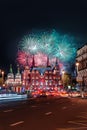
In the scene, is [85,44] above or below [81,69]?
above

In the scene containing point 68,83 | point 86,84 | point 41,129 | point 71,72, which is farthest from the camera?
point 71,72

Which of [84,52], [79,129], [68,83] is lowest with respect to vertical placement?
[79,129]

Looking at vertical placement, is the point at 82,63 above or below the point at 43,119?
above

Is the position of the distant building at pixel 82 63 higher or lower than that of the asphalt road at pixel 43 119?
higher

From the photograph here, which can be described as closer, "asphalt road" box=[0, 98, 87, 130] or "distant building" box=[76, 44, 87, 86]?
"asphalt road" box=[0, 98, 87, 130]

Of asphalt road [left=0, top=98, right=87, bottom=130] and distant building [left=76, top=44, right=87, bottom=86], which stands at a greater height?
distant building [left=76, top=44, right=87, bottom=86]

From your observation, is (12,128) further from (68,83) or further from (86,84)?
(68,83)

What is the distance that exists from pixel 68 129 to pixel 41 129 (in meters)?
1.23

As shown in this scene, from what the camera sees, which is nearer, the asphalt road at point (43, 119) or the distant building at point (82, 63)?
the asphalt road at point (43, 119)

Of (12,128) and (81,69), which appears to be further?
(81,69)

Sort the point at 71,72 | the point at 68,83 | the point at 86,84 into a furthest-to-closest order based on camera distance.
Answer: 1. the point at 71,72
2. the point at 68,83
3. the point at 86,84

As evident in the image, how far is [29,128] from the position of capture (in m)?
18.3

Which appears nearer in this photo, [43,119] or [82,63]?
[43,119]

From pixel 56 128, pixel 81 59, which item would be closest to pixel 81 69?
pixel 81 59
